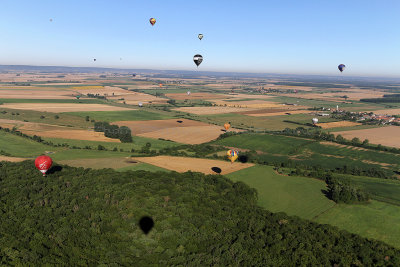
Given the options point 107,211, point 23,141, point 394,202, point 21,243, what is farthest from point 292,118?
point 21,243

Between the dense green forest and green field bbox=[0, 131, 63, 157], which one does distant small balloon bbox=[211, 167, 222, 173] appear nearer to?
the dense green forest

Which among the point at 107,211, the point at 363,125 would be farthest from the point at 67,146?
the point at 363,125

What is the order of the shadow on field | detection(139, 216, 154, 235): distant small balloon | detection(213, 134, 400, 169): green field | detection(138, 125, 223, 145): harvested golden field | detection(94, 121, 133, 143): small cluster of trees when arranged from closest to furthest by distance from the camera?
1. detection(139, 216, 154, 235): distant small balloon
2. the shadow on field
3. detection(213, 134, 400, 169): green field
4. detection(94, 121, 133, 143): small cluster of trees
5. detection(138, 125, 223, 145): harvested golden field

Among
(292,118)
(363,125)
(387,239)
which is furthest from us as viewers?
(292,118)

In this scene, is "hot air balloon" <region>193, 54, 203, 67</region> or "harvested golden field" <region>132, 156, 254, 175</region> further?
"hot air balloon" <region>193, 54, 203, 67</region>

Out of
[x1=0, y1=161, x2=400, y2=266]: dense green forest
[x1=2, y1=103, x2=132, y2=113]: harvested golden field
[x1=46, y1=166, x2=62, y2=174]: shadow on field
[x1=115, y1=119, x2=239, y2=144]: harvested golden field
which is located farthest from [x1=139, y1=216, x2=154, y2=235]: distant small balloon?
[x1=2, y1=103, x2=132, y2=113]: harvested golden field

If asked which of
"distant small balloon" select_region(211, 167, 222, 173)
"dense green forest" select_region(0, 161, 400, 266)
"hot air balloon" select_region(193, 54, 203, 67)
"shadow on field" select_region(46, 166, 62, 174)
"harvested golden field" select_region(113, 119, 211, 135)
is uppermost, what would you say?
"hot air balloon" select_region(193, 54, 203, 67)

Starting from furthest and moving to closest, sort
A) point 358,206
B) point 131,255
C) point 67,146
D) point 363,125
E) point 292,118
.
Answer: point 292,118
point 363,125
point 67,146
point 358,206
point 131,255

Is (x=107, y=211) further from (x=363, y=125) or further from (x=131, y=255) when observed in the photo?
(x=363, y=125)

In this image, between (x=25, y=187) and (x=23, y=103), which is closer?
(x=25, y=187)
